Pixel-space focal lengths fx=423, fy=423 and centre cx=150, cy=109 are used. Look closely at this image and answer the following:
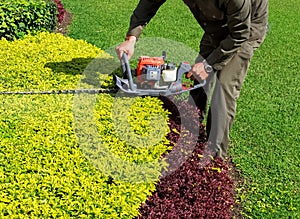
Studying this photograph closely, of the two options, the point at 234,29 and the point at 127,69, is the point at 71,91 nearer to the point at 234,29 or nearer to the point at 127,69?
the point at 127,69

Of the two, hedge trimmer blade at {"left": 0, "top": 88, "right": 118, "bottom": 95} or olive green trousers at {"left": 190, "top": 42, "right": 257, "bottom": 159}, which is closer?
olive green trousers at {"left": 190, "top": 42, "right": 257, "bottom": 159}

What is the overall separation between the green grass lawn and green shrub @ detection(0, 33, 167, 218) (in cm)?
126

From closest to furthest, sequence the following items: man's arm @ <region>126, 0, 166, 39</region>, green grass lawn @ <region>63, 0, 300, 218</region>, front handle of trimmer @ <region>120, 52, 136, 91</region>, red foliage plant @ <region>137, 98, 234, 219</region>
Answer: red foliage plant @ <region>137, 98, 234, 219</region>
front handle of trimmer @ <region>120, 52, 136, 91</region>
man's arm @ <region>126, 0, 166, 39</region>
green grass lawn @ <region>63, 0, 300, 218</region>

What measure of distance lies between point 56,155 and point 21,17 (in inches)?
150

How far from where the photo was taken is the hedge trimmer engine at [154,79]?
3.32 metres

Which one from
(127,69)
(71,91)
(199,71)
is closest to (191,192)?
(199,71)

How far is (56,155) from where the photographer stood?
276 cm

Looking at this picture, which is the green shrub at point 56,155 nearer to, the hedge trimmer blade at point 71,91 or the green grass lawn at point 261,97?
the hedge trimmer blade at point 71,91

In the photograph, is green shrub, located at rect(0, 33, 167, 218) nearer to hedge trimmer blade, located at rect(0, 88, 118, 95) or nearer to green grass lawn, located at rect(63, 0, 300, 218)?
hedge trimmer blade, located at rect(0, 88, 118, 95)

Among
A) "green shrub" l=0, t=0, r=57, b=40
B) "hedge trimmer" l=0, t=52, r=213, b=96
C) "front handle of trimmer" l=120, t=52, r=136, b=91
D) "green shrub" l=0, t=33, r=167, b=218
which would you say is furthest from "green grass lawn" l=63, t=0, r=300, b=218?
"front handle of trimmer" l=120, t=52, r=136, b=91

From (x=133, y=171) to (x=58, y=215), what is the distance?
59cm

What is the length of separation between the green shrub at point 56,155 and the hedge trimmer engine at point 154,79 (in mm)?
119

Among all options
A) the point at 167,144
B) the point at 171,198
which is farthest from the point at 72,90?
the point at 171,198

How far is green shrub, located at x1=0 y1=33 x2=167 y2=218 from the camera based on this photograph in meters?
2.39
